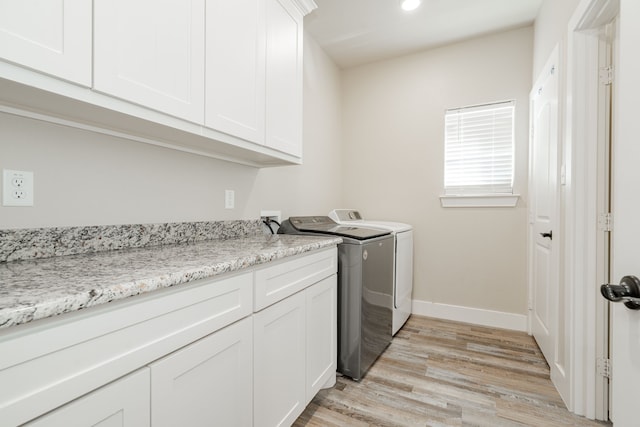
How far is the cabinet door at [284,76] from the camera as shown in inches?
64.3

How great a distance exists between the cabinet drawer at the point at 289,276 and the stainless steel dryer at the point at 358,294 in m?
0.16

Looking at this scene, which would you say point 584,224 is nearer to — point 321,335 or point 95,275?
point 321,335

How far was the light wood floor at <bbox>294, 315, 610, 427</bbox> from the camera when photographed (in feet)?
5.05

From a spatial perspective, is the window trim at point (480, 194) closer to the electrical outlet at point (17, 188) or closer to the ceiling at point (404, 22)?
the ceiling at point (404, 22)

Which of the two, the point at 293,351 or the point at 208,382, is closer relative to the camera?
the point at 208,382

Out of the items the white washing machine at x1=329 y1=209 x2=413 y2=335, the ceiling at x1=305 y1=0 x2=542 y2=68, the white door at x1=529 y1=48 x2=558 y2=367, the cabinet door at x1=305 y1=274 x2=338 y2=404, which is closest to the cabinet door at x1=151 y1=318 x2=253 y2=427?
the cabinet door at x1=305 y1=274 x2=338 y2=404

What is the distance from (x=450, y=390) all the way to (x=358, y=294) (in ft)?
2.57

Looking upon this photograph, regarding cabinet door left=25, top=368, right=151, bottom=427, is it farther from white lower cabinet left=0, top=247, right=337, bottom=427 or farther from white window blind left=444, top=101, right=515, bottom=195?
white window blind left=444, top=101, right=515, bottom=195

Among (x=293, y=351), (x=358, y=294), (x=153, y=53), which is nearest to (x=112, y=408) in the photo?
(x=293, y=351)

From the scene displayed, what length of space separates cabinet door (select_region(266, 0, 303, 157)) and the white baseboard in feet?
6.80

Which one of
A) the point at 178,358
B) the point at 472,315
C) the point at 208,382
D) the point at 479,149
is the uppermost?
the point at 479,149

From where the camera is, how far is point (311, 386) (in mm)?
1509

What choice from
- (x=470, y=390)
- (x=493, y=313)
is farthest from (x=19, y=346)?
(x=493, y=313)

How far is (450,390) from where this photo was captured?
1.78 meters
